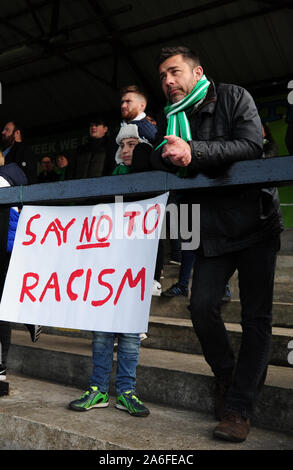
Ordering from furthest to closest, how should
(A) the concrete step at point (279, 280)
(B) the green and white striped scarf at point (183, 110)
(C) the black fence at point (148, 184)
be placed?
(A) the concrete step at point (279, 280)
(B) the green and white striped scarf at point (183, 110)
(C) the black fence at point (148, 184)

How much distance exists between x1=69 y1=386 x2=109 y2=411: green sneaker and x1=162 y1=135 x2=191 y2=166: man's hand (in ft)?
3.87

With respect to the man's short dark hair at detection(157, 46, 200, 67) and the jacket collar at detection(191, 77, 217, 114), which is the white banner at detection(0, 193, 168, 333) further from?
the man's short dark hair at detection(157, 46, 200, 67)

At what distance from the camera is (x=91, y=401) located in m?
2.12

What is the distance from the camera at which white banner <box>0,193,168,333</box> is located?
174 centimetres

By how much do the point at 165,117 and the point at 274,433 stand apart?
4.61 feet

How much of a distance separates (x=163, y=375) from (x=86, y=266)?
79cm

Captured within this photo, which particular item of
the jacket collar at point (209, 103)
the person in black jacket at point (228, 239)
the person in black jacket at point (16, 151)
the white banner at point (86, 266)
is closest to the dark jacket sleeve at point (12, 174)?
the white banner at point (86, 266)

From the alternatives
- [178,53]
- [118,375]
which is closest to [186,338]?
[118,375]

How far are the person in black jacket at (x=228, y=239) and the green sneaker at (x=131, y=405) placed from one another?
360mm

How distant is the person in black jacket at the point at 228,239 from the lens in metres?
1.76

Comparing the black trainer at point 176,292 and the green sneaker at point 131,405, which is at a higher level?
the black trainer at point 176,292

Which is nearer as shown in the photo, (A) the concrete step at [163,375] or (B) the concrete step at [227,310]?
(A) the concrete step at [163,375]

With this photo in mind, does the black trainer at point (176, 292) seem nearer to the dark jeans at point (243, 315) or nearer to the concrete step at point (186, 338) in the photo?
the concrete step at point (186, 338)
